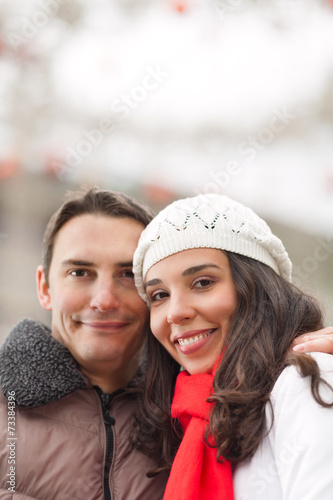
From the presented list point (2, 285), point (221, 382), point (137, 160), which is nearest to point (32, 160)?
point (137, 160)

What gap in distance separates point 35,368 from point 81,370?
239 millimetres

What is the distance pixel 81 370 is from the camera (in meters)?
2.04

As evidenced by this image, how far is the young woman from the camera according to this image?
52.1 inches

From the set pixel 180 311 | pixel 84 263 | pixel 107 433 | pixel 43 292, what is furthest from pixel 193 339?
pixel 43 292

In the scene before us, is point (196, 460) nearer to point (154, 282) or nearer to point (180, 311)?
point (180, 311)

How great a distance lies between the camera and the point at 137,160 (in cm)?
386

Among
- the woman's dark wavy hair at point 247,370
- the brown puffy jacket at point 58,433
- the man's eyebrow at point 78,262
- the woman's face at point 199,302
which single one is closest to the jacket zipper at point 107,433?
the brown puffy jacket at point 58,433

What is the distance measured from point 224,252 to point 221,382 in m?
0.40

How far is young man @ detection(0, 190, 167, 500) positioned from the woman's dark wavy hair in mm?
95

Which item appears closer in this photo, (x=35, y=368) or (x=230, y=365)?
(x=230, y=365)

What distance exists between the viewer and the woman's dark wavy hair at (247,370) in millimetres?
1456

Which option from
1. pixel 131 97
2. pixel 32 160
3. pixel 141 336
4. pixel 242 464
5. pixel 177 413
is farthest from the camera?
pixel 32 160

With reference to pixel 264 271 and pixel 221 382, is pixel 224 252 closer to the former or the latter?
pixel 264 271

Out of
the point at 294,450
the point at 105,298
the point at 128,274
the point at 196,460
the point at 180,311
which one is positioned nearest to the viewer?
the point at 294,450
